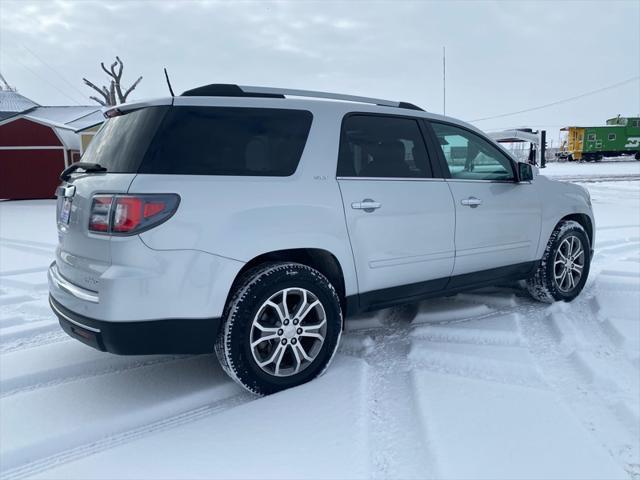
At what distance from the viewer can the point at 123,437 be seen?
254cm

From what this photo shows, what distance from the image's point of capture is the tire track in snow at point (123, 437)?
229 centimetres

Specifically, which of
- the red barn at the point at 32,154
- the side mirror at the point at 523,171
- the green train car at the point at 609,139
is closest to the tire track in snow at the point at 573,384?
the side mirror at the point at 523,171

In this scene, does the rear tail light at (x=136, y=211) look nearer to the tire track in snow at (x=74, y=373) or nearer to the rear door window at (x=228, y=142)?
the rear door window at (x=228, y=142)

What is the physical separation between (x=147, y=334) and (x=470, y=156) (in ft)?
9.49

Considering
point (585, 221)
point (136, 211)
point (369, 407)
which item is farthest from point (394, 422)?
point (585, 221)

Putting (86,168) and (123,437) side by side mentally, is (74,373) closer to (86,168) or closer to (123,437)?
(123,437)

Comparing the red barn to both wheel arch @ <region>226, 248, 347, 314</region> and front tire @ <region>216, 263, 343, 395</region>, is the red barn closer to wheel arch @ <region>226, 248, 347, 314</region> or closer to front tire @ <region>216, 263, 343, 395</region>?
wheel arch @ <region>226, 248, 347, 314</region>

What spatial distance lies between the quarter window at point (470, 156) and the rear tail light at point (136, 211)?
224cm

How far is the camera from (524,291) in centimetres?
507

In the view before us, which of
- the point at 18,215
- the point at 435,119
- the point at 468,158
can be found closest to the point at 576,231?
the point at 468,158

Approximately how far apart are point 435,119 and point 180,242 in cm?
231

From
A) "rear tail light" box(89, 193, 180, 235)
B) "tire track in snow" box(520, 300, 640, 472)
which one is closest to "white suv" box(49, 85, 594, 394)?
"rear tail light" box(89, 193, 180, 235)

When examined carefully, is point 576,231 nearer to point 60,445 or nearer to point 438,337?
point 438,337

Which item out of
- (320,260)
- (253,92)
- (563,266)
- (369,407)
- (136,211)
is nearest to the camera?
(136,211)
